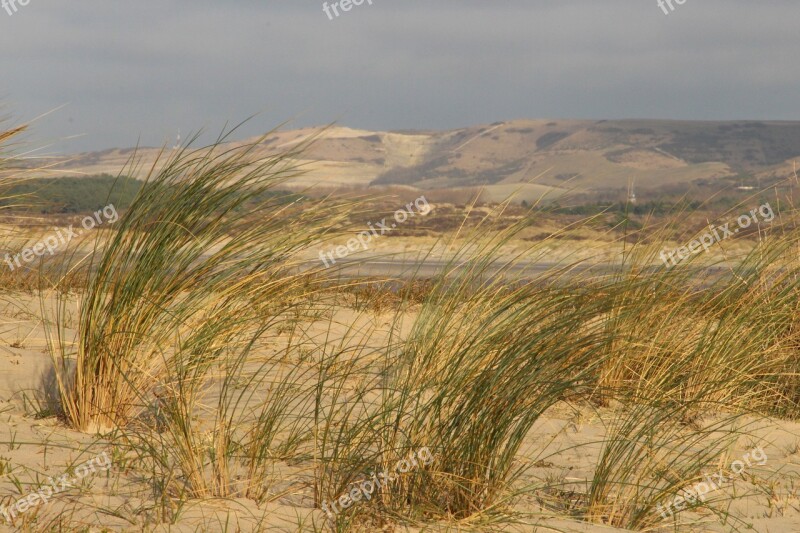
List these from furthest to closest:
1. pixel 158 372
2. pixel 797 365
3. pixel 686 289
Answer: pixel 686 289, pixel 797 365, pixel 158 372

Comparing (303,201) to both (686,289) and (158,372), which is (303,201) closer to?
(158,372)

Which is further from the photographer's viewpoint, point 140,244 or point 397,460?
point 140,244

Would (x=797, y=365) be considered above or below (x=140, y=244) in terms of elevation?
below

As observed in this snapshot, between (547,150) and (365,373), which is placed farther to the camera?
(547,150)

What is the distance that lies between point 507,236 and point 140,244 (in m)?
1.50

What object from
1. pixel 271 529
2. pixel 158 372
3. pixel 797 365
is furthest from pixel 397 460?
pixel 797 365

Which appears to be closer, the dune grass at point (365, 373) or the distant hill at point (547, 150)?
the dune grass at point (365, 373)

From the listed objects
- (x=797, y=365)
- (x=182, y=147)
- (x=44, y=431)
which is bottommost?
(x=797, y=365)

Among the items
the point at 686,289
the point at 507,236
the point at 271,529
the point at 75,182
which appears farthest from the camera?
the point at 75,182

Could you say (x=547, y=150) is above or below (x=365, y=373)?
below

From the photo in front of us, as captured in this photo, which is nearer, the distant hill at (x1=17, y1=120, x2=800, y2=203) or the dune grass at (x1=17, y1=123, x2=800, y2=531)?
the dune grass at (x1=17, y1=123, x2=800, y2=531)

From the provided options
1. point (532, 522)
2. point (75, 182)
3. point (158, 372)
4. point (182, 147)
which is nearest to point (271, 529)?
point (532, 522)

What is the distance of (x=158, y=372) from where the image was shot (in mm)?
3004

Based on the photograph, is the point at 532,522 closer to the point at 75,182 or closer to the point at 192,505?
the point at 192,505
